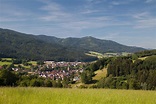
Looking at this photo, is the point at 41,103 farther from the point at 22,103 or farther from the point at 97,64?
the point at 97,64

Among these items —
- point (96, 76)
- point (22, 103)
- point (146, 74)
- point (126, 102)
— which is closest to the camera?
point (22, 103)

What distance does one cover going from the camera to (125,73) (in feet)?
463

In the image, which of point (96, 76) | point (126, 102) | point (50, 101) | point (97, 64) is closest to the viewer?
point (50, 101)

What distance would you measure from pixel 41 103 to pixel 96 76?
129 m

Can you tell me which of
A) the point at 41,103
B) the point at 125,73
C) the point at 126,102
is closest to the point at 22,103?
the point at 41,103

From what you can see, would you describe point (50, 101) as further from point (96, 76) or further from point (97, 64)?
point (97, 64)

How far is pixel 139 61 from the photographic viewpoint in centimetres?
14088

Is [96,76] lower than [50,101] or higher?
lower

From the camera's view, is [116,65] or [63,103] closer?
[63,103]

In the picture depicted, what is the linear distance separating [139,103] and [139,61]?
13792 centimetres

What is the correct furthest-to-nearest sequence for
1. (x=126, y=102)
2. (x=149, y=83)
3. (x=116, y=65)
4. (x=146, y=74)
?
(x=116, y=65)
(x=146, y=74)
(x=149, y=83)
(x=126, y=102)

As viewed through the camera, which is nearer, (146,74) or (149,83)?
(149,83)

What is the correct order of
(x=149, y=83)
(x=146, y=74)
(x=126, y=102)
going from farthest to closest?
(x=146, y=74), (x=149, y=83), (x=126, y=102)

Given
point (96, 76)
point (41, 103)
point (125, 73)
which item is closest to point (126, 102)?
point (41, 103)
